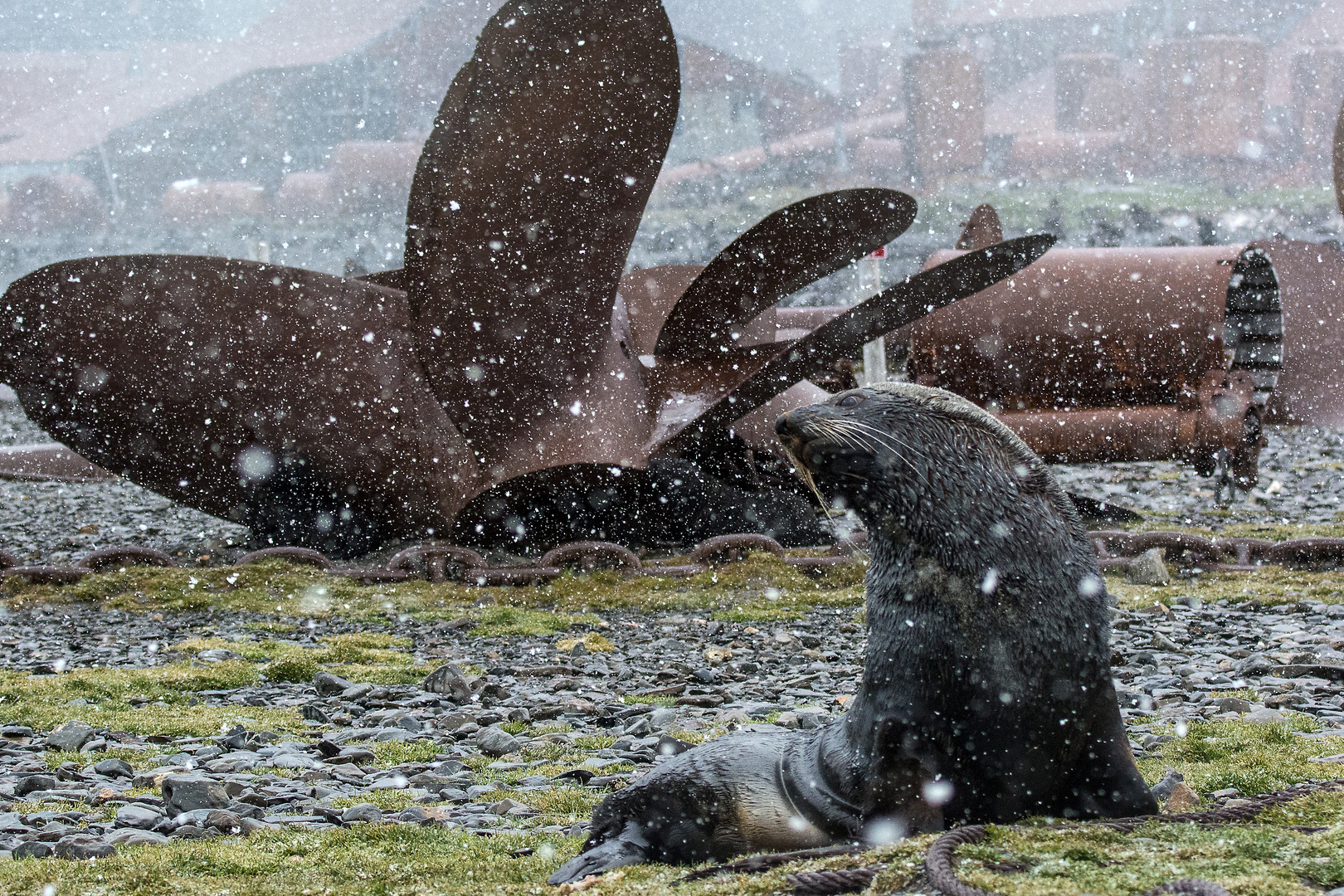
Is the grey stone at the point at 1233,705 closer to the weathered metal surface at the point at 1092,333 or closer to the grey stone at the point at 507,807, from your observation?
the grey stone at the point at 507,807

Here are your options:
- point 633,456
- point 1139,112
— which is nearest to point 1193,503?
point 633,456

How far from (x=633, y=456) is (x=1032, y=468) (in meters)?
4.79

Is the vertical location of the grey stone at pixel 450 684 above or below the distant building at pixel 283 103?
below

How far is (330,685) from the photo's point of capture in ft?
13.4

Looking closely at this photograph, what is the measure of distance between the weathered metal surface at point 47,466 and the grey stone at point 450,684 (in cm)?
749

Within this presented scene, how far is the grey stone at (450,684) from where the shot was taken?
398 cm

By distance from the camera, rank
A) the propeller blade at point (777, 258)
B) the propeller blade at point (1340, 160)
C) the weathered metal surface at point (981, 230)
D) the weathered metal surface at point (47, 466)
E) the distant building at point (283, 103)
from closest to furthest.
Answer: the propeller blade at point (777, 258) → the propeller blade at point (1340, 160) → the weathered metal surface at point (981, 230) → the weathered metal surface at point (47, 466) → the distant building at point (283, 103)

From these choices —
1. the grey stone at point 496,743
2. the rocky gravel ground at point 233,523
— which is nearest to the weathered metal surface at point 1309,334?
the rocky gravel ground at point 233,523

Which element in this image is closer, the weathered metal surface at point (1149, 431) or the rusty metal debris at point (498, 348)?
the rusty metal debris at point (498, 348)

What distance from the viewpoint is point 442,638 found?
502 cm

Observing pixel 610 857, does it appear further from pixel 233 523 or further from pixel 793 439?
Result: pixel 233 523

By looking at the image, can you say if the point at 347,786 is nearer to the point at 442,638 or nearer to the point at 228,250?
the point at 442,638

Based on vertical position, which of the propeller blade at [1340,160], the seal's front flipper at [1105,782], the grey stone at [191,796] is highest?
the propeller blade at [1340,160]

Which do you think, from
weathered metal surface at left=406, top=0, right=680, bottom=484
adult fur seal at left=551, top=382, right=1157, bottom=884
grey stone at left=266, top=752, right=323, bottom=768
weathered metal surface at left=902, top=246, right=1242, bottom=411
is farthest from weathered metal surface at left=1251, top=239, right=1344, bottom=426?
adult fur seal at left=551, top=382, right=1157, bottom=884
